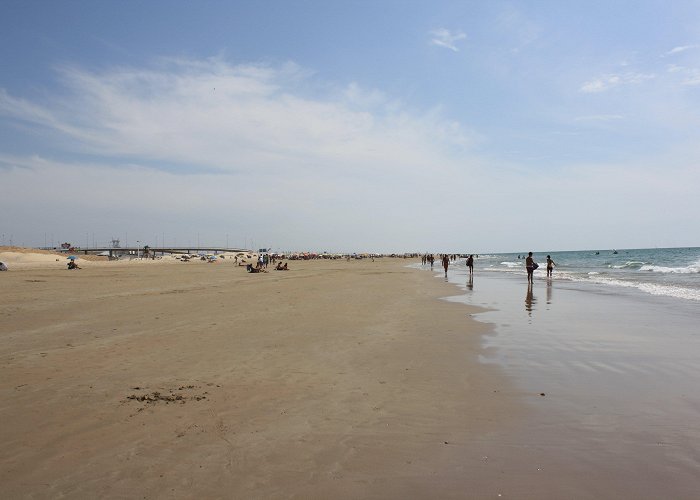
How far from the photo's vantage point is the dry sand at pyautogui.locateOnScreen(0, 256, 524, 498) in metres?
3.95

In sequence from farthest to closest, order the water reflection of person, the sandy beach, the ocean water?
the ocean water, the water reflection of person, the sandy beach

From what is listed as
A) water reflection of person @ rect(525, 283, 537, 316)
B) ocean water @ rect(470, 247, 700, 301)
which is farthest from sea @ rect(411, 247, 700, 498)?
ocean water @ rect(470, 247, 700, 301)

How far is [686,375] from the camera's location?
735 centimetres

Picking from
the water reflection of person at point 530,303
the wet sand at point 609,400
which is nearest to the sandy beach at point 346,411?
the wet sand at point 609,400

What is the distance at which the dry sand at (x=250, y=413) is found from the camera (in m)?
3.95

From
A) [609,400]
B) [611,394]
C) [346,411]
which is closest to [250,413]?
[346,411]

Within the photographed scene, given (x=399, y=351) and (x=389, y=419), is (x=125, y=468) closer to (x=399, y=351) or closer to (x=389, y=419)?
(x=389, y=419)

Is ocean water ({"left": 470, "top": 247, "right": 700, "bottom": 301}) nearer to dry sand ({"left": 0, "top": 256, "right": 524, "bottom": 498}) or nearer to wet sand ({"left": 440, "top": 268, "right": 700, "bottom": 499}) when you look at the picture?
wet sand ({"left": 440, "top": 268, "right": 700, "bottom": 499})

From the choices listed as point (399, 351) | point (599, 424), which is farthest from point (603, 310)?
point (599, 424)

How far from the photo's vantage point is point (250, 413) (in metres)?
5.63

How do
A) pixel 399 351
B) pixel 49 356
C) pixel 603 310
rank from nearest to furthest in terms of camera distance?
pixel 49 356
pixel 399 351
pixel 603 310

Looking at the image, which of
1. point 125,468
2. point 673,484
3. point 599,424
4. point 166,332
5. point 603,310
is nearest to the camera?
point 673,484

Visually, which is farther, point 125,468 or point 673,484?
point 125,468

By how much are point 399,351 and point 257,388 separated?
12.0 feet
